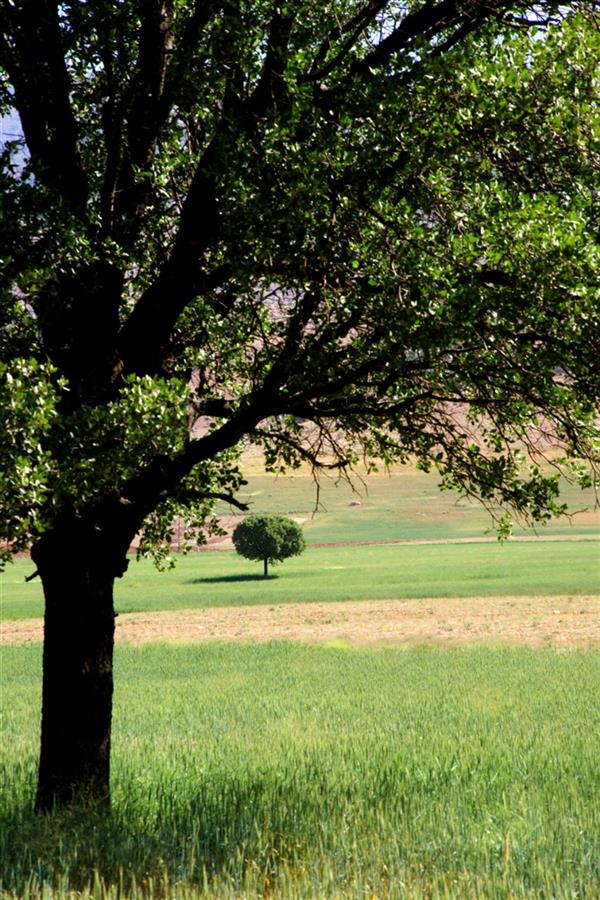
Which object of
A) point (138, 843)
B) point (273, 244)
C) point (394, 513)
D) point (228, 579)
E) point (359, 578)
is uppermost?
point (394, 513)

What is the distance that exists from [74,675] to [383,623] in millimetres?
31726

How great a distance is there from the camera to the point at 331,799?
405 inches

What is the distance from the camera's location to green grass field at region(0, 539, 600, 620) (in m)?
Result: 54.0

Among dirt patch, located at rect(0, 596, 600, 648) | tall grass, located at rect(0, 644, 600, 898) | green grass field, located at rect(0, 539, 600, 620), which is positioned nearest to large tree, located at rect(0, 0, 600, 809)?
tall grass, located at rect(0, 644, 600, 898)

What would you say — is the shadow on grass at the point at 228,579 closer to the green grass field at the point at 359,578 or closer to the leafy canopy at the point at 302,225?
the green grass field at the point at 359,578

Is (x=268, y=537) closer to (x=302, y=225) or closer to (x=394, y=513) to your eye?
(x=302, y=225)

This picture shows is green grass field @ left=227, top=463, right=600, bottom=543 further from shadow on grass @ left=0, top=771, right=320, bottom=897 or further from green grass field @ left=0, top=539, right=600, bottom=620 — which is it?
shadow on grass @ left=0, top=771, right=320, bottom=897

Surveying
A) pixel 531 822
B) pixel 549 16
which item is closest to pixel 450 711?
pixel 531 822

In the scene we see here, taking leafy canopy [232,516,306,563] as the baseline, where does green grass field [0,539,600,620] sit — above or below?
below

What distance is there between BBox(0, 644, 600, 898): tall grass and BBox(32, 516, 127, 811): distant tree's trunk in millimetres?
498

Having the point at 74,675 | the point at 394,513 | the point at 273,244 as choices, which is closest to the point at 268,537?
the point at 74,675

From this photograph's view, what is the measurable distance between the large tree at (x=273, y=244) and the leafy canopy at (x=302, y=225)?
31 millimetres

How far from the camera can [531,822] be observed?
31.1ft

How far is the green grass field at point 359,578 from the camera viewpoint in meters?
54.0
